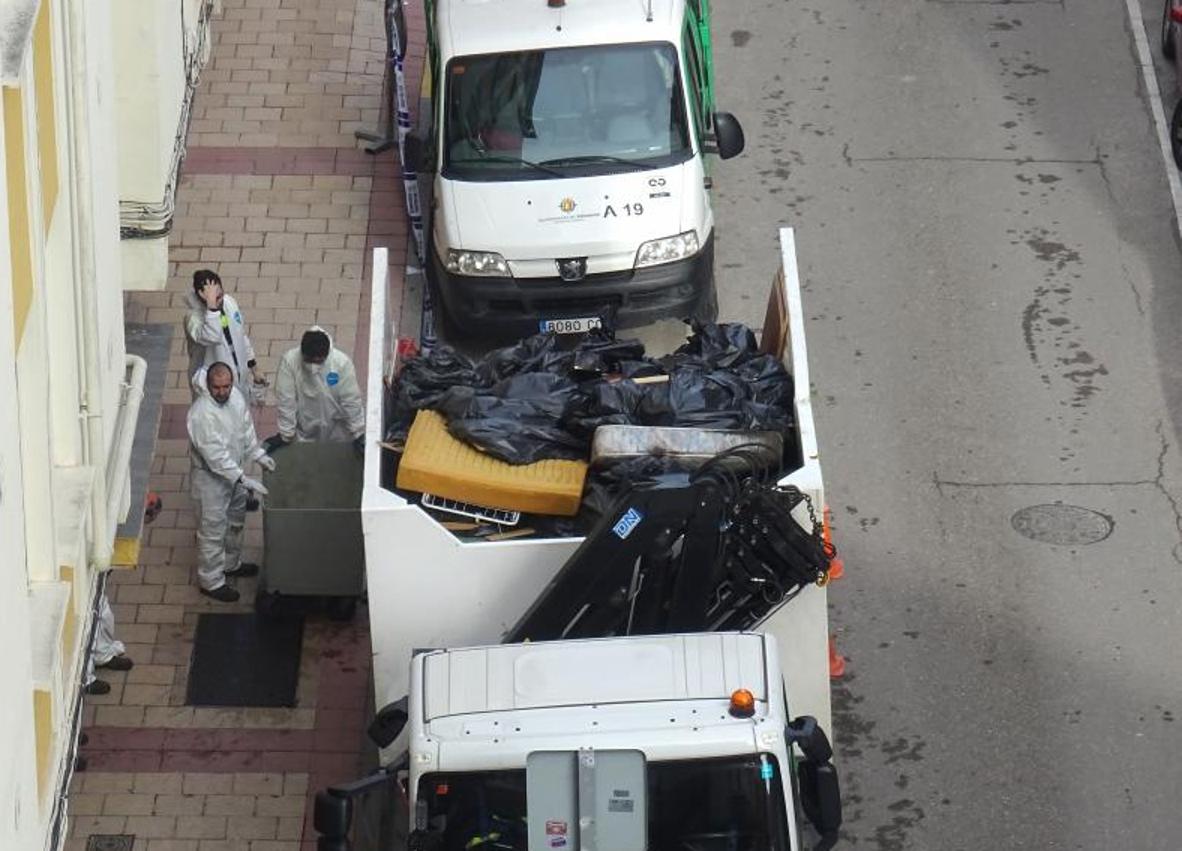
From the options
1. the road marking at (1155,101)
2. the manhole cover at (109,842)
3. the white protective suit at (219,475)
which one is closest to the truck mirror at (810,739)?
the manhole cover at (109,842)

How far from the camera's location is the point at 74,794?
1207cm

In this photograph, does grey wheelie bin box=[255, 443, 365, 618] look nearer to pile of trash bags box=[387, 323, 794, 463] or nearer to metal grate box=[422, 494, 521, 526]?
pile of trash bags box=[387, 323, 794, 463]

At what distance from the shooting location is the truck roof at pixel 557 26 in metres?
15.7

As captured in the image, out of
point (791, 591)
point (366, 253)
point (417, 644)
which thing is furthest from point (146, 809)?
point (366, 253)

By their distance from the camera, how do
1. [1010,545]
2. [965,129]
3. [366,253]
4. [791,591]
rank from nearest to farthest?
[791,591] → [1010,545] → [366,253] → [965,129]

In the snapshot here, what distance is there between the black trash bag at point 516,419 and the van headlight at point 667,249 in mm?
3260

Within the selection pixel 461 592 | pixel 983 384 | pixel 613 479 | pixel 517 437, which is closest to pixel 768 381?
pixel 613 479

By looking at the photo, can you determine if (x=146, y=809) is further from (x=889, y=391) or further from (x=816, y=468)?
(x=889, y=391)

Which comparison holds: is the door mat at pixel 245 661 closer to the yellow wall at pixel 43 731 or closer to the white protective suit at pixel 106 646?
the white protective suit at pixel 106 646

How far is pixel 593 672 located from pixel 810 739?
0.95 meters

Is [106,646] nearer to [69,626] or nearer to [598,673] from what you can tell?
[69,626]

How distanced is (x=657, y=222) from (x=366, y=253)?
8.22 feet

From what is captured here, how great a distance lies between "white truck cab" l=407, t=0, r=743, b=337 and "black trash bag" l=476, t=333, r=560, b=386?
7.96ft

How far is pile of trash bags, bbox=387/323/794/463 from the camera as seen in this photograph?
11641 millimetres
